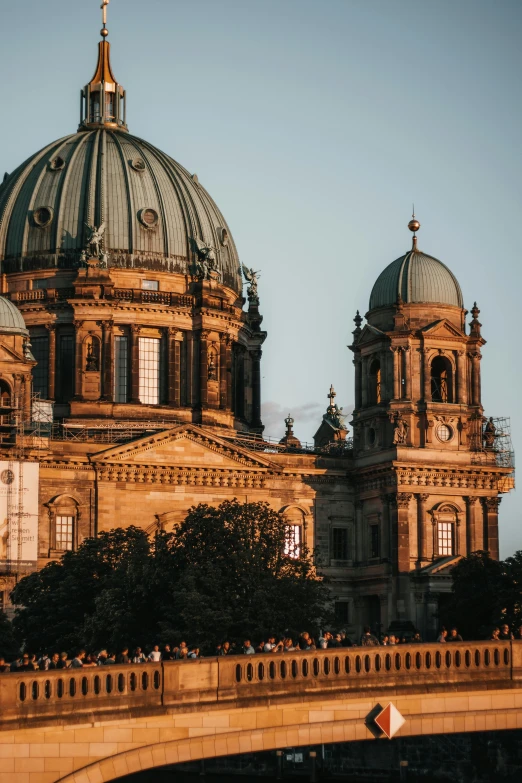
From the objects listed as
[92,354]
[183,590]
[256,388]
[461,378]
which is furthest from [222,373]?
[183,590]

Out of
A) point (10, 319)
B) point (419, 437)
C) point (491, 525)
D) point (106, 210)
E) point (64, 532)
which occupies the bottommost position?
point (64, 532)

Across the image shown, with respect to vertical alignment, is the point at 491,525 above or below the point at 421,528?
above

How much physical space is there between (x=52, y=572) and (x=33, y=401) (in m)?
17.8

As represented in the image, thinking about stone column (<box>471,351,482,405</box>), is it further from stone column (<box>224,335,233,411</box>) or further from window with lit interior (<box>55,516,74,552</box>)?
window with lit interior (<box>55,516,74,552</box>)

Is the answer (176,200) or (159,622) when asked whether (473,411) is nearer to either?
(176,200)

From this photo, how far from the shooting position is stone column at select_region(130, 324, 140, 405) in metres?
105

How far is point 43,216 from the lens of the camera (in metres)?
108

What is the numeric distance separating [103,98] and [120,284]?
16.3 meters

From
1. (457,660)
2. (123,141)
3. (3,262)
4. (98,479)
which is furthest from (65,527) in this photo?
(457,660)

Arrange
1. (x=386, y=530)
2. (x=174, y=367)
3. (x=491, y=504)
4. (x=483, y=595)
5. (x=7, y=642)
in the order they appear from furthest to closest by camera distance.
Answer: (x=174, y=367)
(x=491, y=504)
(x=386, y=530)
(x=483, y=595)
(x=7, y=642)

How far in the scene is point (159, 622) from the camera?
2815 inches

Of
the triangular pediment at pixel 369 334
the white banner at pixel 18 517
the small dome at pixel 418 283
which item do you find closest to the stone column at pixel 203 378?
the triangular pediment at pixel 369 334

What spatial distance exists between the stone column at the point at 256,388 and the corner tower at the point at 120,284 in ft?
9.07

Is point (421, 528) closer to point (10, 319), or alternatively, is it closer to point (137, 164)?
point (10, 319)
